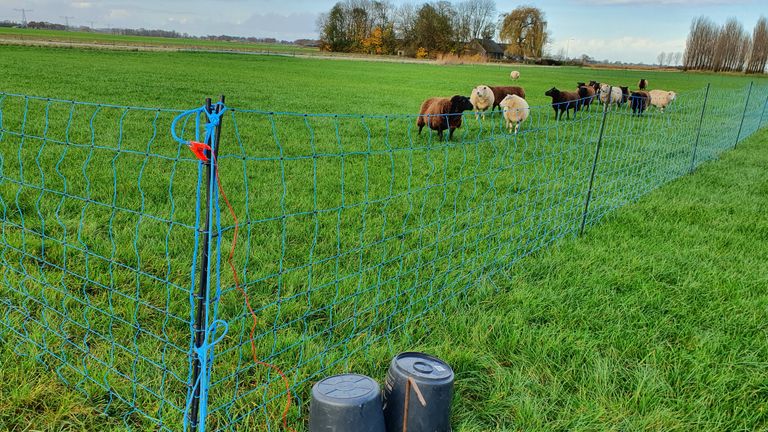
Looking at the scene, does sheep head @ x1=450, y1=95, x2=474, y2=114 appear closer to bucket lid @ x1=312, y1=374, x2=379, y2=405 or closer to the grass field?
the grass field

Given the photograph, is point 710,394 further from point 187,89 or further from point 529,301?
point 187,89

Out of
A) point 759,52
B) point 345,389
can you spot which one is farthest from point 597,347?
point 759,52

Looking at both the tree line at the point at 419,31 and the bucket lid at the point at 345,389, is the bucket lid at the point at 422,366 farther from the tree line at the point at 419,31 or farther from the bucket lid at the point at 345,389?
the tree line at the point at 419,31

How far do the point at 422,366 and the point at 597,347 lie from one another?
134 centimetres

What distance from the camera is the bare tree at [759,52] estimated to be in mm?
81500

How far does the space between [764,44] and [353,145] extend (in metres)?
99.3

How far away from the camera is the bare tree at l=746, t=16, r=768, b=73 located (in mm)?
81500

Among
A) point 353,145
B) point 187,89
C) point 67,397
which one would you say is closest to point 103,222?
point 67,397

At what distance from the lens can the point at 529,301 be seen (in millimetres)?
3355

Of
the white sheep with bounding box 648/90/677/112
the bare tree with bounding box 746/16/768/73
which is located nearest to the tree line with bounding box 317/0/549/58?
the bare tree with bounding box 746/16/768/73

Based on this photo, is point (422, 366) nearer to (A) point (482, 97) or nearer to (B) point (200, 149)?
(B) point (200, 149)

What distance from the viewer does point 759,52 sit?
8175cm

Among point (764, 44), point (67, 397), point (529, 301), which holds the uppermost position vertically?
point (764, 44)

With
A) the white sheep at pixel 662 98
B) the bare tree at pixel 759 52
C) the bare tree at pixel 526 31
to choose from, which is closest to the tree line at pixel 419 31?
the bare tree at pixel 526 31
